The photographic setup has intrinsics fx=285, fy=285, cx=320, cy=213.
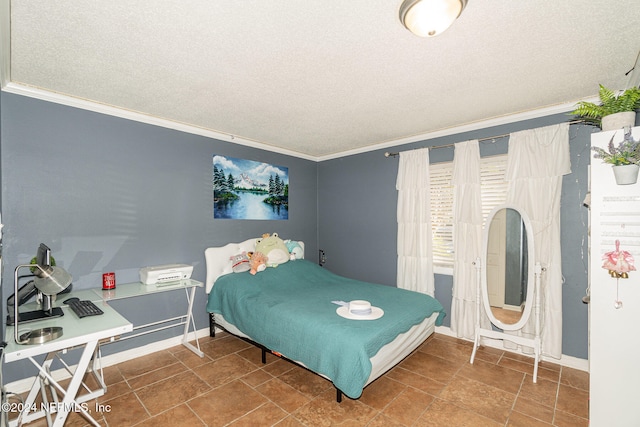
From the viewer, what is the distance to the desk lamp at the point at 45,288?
164cm

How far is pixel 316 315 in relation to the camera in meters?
2.61

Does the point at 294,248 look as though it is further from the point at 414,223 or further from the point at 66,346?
the point at 66,346

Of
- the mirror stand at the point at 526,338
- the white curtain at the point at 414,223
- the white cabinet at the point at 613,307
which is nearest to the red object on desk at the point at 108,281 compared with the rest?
the white curtain at the point at 414,223

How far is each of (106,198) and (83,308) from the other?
130 cm

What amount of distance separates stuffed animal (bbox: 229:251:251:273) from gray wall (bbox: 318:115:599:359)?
1755 mm

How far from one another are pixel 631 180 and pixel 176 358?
4207 millimetres

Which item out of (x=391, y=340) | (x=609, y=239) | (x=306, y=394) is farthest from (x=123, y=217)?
(x=609, y=239)

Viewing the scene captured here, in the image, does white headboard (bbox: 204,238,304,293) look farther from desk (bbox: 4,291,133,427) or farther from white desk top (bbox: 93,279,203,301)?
desk (bbox: 4,291,133,427)

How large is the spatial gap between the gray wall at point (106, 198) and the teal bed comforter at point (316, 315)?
0.79 meters

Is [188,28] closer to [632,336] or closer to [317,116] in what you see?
[317,116]

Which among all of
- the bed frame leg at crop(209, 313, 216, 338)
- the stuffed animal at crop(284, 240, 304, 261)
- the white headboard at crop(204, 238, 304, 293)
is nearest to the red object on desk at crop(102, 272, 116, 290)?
the white headboard at crop(204, 238, 304, 293)

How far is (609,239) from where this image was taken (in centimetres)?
192

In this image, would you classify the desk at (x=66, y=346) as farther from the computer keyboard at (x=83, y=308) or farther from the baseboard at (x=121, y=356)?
the baseboard at (x=121, y=356)

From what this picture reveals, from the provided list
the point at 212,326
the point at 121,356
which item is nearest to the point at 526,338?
the point at 212,326
